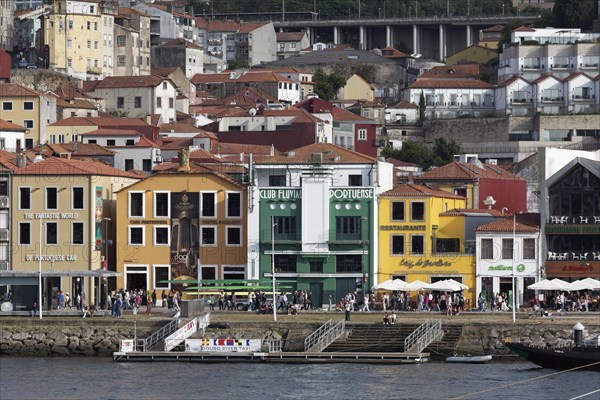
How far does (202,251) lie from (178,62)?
291 ft

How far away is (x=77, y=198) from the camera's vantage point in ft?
268


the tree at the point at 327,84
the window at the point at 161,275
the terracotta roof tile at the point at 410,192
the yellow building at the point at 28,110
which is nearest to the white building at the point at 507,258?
the terracotta roof tile at the point at 410,192

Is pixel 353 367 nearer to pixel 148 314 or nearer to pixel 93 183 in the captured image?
pixel 148 314

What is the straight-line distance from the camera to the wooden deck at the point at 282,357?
67.4 m

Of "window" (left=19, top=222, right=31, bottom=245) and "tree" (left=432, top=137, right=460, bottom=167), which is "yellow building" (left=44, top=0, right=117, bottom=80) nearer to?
"tree" (left=432, top=137, right=460, bottom=167)

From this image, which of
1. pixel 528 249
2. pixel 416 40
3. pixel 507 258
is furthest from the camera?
pixel 416 40

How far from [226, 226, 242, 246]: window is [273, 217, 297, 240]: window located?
1.85 meters

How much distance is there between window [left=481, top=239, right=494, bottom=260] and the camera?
79062mm

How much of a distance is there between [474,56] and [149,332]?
110217mm

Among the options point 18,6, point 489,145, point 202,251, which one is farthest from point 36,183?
point 18,6

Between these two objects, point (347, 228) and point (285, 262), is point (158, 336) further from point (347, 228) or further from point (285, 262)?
point (347, 228)

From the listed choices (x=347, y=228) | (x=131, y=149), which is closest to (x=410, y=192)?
(x=347, y=228)

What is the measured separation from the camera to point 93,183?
81812 millimetres

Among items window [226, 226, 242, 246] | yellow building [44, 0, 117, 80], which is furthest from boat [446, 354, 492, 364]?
yellow building [44, 0, 117, 80]
